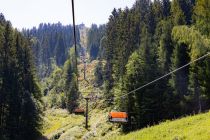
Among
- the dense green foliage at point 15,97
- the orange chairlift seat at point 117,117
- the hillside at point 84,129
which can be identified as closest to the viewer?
the orange chairlift seat at point 117,117

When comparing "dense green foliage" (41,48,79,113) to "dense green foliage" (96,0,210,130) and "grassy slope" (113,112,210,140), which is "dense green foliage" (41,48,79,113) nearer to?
"dense green foliage" (96,0,210,130)

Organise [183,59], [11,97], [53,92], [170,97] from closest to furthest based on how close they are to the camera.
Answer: [170,97] < [183,59] < [11,97] < [53,92]

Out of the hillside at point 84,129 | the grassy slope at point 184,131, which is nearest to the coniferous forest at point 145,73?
the hillside at point 84,129

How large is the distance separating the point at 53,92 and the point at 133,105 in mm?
77273

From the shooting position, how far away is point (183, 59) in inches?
2157

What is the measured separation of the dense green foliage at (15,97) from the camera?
56.2 metres

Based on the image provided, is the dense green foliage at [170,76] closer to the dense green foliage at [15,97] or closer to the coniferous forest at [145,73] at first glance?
the coniferous forest at [145,73]

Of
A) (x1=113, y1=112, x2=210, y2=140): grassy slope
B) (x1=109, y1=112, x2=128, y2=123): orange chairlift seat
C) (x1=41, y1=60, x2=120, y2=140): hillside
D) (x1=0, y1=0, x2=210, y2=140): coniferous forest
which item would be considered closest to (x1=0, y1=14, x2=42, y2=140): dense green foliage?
(x1=0, y1=0, x2=210, y2=140): coniferous forest

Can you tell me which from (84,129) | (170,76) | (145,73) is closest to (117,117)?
(145,73)

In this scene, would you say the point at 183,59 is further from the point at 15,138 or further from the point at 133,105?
the point at 15,138

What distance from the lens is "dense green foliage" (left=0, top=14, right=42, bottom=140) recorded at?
56250 millimetres

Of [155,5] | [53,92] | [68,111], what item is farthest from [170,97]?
[53,92]

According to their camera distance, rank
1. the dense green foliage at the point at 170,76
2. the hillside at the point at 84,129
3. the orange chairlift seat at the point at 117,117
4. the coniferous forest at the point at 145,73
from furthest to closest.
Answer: the hillside at the point at 84,129 < the coniferous forest at the point at 145,73 < the dense green foliage at the point at 170,76 < the orange chairlift seat at the point at 117,117

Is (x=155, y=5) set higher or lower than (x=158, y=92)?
higher
